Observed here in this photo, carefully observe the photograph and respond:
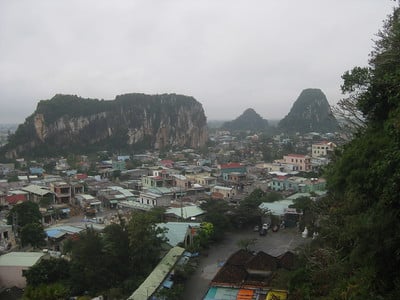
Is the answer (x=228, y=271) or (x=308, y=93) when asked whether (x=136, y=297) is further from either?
(x=308, y=93)

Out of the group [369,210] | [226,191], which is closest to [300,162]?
[226,191]

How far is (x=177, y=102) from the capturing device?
80000 mm

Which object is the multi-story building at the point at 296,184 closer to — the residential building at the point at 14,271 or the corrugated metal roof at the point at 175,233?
the corrugated metal roof at the point at 175,233

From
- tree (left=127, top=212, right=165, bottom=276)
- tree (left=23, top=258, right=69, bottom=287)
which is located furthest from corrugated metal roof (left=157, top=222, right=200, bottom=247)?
tree (left=23, top=258, right=69, bottom=287)

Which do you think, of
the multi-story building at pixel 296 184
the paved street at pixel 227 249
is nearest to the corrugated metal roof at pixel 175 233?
the paved street at pixel 227 249

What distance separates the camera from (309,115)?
280ft

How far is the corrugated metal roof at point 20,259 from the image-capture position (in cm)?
1289

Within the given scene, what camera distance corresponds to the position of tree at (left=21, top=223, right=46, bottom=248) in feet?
52.7

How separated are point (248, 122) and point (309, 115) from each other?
118 ft

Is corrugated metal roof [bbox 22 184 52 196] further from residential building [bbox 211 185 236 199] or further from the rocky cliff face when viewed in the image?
the rocky cliff face

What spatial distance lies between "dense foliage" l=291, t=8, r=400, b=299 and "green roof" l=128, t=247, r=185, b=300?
4.14 meters

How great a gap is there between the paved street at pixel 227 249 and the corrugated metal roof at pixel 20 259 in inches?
206

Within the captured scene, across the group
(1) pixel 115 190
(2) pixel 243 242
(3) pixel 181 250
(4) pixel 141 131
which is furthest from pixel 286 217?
(4) pixel 141 131

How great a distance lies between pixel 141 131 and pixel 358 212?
66.3m
